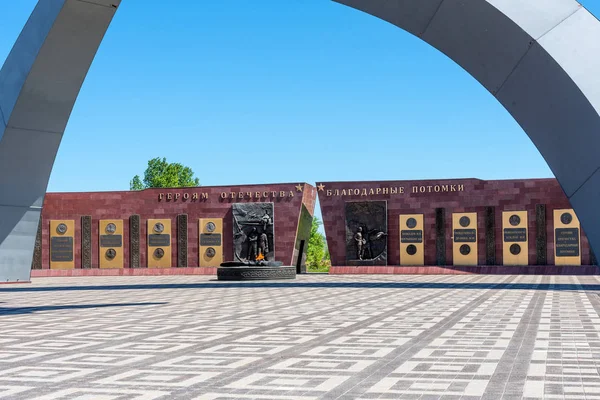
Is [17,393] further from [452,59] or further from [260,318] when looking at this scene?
[452,59]

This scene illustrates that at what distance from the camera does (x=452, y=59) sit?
12.1 metres

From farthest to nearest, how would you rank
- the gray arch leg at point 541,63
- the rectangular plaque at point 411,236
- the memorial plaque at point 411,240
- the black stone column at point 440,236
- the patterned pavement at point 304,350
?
the rectangular plaque at point 411,236 < the memorial plaque at point 411,240 < the black stone column at point 440,236 < the gray arch leg at point 541,63 < the patterned pavement at point 304,350

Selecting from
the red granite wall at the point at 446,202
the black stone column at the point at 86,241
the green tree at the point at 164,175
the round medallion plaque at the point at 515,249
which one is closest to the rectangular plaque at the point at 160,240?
the black stone column at the point at 86,241

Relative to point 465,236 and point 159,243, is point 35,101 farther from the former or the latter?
point 465,236

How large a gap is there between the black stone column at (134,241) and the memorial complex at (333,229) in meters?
0.04

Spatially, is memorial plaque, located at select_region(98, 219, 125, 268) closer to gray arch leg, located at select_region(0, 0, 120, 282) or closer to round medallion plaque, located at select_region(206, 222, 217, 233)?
round medallion plaque, located at select_region(206, 222, 217, 233)

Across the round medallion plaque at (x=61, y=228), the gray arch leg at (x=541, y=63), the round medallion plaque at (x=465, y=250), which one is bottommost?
the round medallion plaque at (x=465, y=250)

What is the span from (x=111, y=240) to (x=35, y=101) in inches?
647

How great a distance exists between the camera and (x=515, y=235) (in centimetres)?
2841

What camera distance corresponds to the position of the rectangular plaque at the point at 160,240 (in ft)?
105

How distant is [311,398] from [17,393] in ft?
6.46

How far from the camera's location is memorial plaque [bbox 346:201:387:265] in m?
30.1

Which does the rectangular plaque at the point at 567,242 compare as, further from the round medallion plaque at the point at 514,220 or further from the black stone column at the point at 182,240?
the black stone column at the point at 182,240

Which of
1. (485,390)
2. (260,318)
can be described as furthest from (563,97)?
(485,390)
